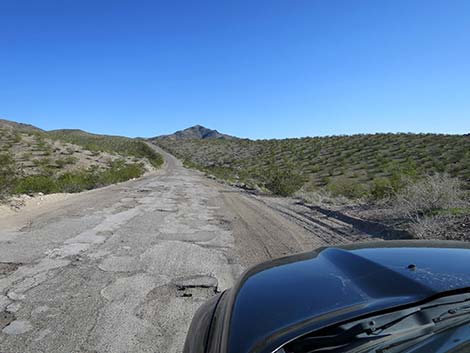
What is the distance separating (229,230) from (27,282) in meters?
4.60

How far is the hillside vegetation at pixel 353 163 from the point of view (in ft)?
69.1

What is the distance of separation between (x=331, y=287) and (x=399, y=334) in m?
0.51

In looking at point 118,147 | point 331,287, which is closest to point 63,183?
point 331,287

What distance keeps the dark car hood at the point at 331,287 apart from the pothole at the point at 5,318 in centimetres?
268

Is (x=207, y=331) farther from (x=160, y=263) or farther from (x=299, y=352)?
(x=160, y=263)

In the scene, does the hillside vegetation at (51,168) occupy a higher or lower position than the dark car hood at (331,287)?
higher

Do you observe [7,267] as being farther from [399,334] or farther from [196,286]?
[399,334]

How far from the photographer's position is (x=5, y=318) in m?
4.04

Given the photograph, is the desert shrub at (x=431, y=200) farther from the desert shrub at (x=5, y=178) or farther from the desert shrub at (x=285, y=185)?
the desert shrub at (x=5, y=178)

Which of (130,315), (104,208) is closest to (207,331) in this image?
(130,315)

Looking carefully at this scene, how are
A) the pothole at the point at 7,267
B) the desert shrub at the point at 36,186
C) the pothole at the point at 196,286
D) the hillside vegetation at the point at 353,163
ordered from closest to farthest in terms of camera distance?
the pothole at the point at 196,286, the pothole at the point at 7,267, the desert shrub at the point at 36,186, the hillside vegetation at the point at 353,163

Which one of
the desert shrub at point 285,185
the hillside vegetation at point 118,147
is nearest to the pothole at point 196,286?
the desert shrub at point 285,185

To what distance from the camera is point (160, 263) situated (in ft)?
19.8

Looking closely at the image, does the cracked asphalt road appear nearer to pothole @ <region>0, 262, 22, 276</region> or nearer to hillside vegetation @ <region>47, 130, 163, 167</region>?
Answer: pothole @ <region>0, 262, 22, 276</region>
